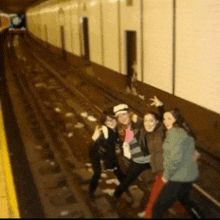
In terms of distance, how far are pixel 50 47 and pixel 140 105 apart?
32289 millimetres

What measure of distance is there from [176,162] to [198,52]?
731cm

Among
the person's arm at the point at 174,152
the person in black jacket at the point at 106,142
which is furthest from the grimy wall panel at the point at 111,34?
the person's arm at the point at 174,152

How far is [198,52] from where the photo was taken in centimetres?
1166

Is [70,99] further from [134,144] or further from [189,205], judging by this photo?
[189,205]

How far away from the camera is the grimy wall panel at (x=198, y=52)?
419 inches

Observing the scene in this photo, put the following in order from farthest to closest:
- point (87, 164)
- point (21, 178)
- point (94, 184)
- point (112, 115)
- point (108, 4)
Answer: point (108, 4) < point (87, 164) < point (21, 178) < point (94, 184) < point (112, 115)

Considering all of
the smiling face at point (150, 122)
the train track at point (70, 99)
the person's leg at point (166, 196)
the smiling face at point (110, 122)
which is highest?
the smiling face at point (150, 122)

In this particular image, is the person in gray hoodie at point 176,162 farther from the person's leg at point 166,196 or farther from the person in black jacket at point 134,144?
the person in black jacket at point 134,144

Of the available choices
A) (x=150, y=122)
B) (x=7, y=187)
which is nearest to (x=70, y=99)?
(x=7, y=187)

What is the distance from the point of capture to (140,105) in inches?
614

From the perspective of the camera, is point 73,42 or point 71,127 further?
point 73,42

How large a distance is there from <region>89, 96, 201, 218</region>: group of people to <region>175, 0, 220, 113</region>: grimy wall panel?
4994mm

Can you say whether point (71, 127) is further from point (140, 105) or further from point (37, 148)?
point (140, 105)

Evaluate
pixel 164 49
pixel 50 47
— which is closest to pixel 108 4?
pixel 164 49
